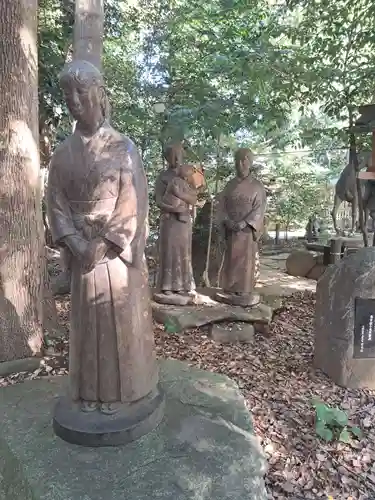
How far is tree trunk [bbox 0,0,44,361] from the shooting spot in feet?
13.3

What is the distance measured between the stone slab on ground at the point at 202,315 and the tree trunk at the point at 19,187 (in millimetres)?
1629

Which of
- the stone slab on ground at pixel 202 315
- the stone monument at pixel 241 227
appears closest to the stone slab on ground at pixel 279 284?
the stone monument at pixel 241 227

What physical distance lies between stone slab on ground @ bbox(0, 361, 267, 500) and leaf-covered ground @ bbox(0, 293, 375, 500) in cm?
61

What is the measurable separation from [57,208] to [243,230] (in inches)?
140

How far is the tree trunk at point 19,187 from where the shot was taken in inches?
159

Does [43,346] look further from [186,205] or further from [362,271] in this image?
[362,271]

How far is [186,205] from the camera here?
5.72m

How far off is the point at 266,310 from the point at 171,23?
539cm

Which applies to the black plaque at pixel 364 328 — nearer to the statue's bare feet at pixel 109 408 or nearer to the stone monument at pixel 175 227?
the stone monument at pixel 175 227

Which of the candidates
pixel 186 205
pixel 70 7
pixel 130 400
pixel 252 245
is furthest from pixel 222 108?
pixel 130 400

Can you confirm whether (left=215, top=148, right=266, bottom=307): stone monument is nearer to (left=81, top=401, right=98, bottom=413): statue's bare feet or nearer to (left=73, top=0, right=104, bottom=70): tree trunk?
(left=73, top=0, right=104, bottom=70): tree trunk

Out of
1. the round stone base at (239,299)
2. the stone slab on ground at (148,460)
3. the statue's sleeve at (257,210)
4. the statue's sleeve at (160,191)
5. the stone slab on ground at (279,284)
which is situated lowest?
the stone slab on ground at (148,460)

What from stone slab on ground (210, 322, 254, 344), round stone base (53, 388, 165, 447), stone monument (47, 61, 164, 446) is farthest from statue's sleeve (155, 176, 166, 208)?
round stone base (53, 388, 165, 447)

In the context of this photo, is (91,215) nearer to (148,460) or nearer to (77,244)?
(77,244)
